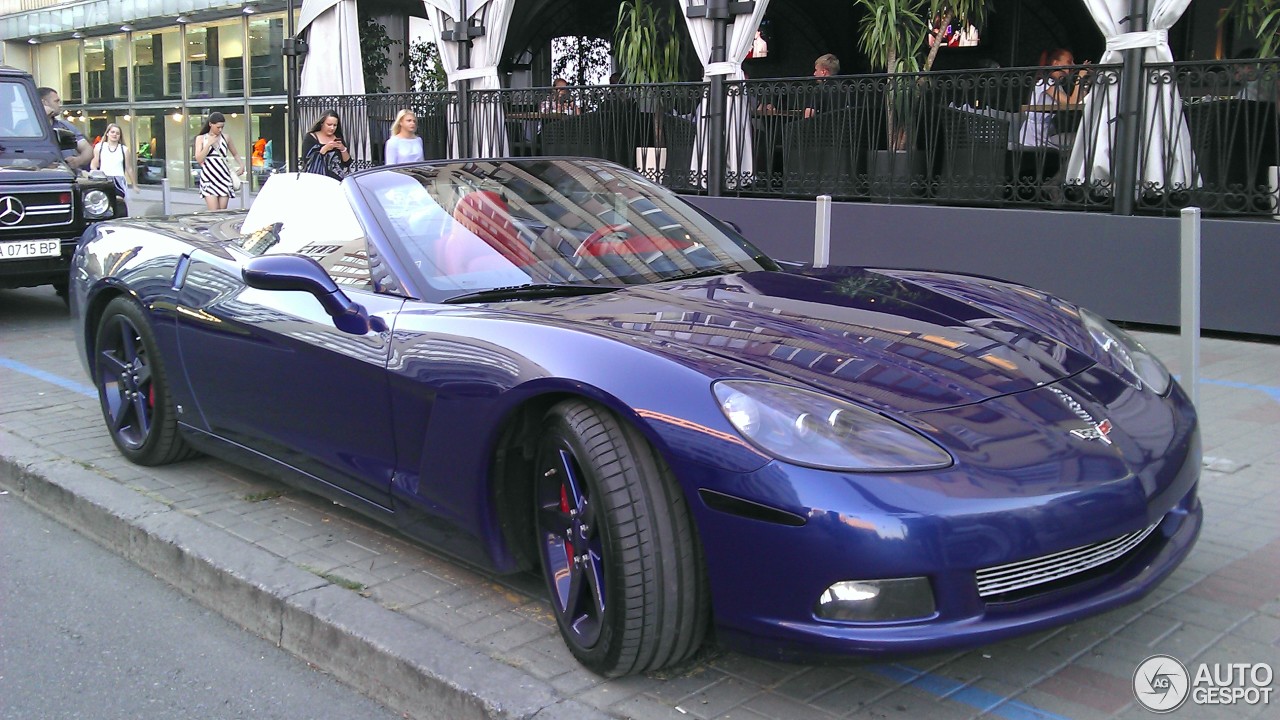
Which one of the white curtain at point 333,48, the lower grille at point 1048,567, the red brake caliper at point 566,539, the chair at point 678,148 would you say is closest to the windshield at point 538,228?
the red brake caliper at point 566,539

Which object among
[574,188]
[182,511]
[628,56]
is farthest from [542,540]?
[628,56]

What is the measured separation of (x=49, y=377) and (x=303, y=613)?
4.62 meters

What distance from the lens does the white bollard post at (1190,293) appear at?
445 centimetres

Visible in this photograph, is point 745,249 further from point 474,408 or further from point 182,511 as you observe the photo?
point 182,511

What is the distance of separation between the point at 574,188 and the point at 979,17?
7502 millimetres

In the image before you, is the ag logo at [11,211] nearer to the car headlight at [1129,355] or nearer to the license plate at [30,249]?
the license plate at [30,249]

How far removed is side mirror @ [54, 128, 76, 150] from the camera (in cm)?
1052

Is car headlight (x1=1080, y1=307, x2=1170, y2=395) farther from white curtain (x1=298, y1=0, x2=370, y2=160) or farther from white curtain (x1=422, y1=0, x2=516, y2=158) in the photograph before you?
white curtain (x1=298, y1=0, x2=370, y2=160)

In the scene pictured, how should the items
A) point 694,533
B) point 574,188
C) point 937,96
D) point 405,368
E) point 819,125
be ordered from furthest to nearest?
point 819,125, point 937,96, point 574,188, point 405,368, point 694,533

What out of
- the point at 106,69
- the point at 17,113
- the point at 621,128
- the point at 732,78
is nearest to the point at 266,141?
the point at 106,69

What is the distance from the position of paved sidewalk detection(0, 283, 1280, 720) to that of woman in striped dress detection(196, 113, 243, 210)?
7834 mm

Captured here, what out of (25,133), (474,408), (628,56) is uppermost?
(628,56)

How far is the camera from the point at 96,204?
9.68 metres

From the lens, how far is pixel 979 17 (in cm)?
1049
